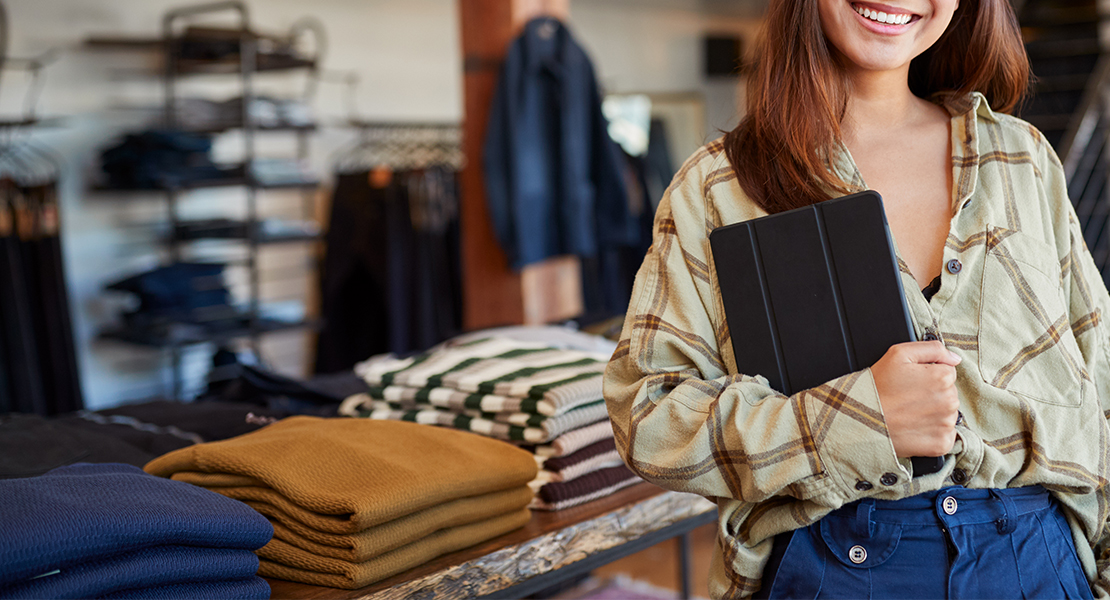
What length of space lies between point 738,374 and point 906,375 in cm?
18

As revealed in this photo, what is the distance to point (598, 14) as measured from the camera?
689cm

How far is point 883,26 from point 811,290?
320mm

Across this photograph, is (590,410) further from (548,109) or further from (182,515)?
(548,109)

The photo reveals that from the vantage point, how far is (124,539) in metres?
0.94

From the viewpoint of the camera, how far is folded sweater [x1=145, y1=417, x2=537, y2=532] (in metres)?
1.10

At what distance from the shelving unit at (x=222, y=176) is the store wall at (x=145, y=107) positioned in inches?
4.4

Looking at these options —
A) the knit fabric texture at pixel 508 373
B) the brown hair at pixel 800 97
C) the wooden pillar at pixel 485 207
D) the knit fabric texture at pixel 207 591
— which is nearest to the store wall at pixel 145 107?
the wooden pillar at pixel 485 207

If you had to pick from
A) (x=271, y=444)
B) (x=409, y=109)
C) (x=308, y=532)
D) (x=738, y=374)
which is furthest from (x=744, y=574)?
(x=409, y=109)

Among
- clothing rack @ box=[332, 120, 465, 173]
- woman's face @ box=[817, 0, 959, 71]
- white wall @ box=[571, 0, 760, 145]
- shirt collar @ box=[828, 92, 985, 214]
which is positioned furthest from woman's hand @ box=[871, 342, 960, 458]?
white wall @ box=[571, 0, 760, 145]

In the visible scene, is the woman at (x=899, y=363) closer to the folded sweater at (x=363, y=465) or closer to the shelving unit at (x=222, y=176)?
the folded sweater at (x=363, y=465)

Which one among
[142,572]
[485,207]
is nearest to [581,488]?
[142,572]

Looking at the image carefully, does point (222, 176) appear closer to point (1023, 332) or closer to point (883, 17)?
point (883, 17)

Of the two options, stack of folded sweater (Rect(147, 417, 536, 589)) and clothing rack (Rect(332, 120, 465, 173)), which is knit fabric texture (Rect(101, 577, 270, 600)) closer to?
stack of folded sweater (Rect(147, 417, 536, 589))

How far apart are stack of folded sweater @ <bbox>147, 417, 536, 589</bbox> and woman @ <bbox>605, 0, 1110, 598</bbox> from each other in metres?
0.25
